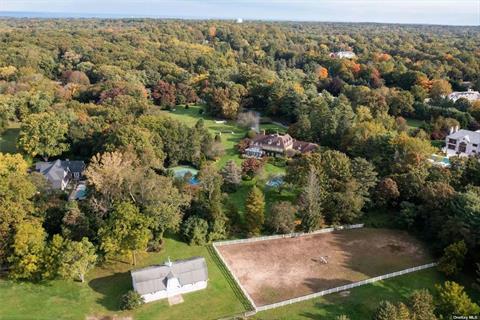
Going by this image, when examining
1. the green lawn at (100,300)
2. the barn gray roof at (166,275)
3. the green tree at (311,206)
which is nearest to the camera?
the green lawn at (100,300)

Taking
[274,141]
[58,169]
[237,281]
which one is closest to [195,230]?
[237,281]

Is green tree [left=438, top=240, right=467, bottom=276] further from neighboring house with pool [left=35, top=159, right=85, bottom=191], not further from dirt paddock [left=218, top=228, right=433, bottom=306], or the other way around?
neighboring house with pool [left=35, top=159, right=85, bottom=191]

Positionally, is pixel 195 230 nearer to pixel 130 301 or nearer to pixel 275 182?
pixel 130 301

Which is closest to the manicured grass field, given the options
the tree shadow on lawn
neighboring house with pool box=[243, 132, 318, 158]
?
neighboring house with pool box=[243, 132, 318, 158]

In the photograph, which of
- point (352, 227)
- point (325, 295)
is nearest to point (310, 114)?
point (352, 227)

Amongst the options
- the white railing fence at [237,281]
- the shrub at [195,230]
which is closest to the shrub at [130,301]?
the white railing fence at [237,281]

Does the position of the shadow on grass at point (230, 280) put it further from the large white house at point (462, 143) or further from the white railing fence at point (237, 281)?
the large white house at point (462, 143)
